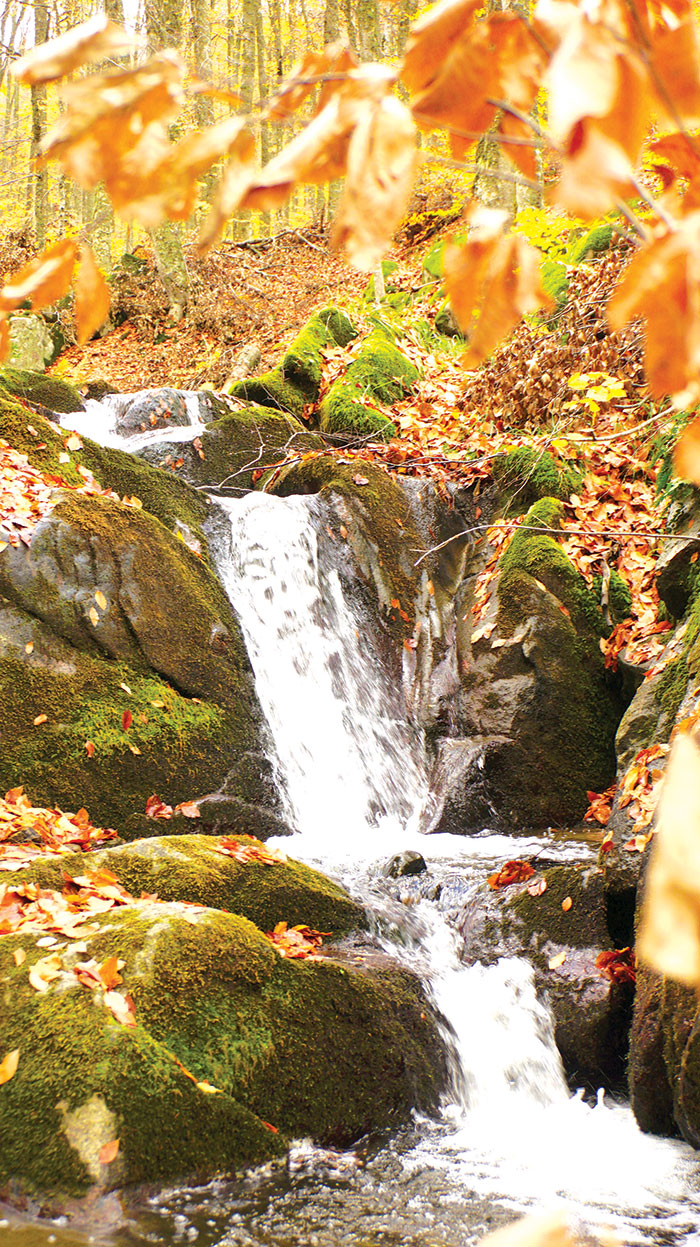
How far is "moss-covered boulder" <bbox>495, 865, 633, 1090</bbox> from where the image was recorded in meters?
4.13

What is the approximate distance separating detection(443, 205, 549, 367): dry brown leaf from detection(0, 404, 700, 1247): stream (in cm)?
279

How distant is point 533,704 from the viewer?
7078 mm

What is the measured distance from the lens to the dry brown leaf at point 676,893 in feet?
1.82

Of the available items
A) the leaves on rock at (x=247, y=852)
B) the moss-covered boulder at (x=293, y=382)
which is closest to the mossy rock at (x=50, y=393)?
the moss-covered boulder at (x=293, y=382)

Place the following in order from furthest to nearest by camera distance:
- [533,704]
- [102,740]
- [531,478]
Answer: [531,478], [533,704], [102,740]

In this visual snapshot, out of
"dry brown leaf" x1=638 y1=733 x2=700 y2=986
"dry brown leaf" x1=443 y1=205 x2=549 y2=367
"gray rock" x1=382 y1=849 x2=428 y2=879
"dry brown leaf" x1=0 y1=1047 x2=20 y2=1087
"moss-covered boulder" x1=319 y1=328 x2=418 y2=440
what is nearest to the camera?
"dry brown leaf" x1=638 y1=733 x2=700 y2=986

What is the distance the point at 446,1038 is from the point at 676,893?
3963 millimetres

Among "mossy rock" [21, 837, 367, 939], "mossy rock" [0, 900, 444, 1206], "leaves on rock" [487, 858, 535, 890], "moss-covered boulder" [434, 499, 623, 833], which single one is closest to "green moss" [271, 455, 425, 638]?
"moss-covered boulder" [434, 499, 623, 833]

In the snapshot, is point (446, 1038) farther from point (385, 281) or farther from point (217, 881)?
point (385, 281)

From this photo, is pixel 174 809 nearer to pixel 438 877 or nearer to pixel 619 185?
pixel 438 877

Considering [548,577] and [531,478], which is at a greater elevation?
[531,478]

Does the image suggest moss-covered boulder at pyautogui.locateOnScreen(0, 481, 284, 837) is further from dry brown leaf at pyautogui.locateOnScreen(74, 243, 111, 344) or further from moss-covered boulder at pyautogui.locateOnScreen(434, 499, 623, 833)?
dry brown leaf at pyautogui.locateOnScreen(74, 243, 111, 344)

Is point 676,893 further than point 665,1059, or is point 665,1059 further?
point 665,1059

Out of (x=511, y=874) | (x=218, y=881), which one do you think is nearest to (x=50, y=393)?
(x=218, y=881)
